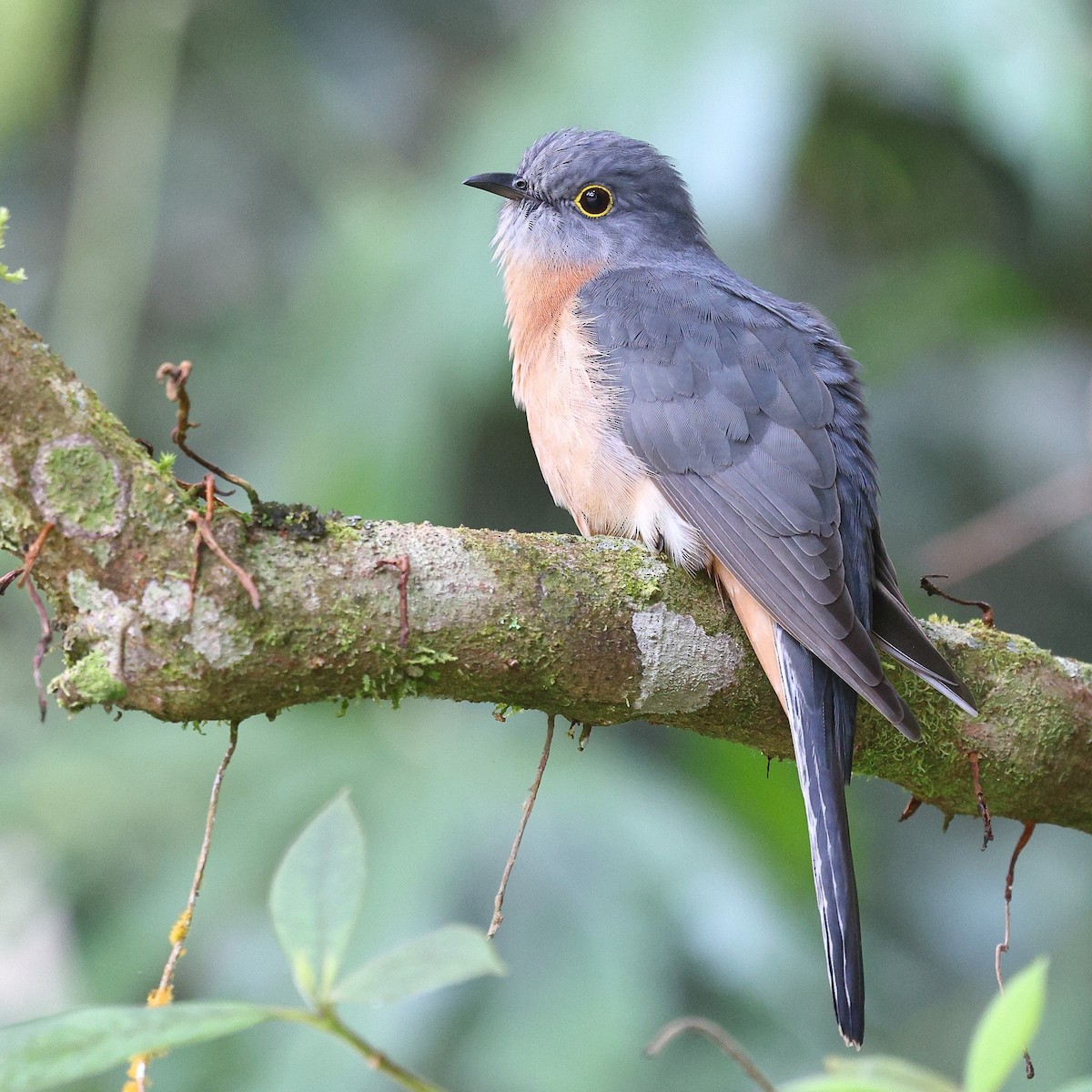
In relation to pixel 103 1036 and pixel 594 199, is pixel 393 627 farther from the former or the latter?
pixel 594 199

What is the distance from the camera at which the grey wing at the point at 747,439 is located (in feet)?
9.29

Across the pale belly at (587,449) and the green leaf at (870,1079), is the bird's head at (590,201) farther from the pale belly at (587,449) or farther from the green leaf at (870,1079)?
the green leaf at (870,1079)

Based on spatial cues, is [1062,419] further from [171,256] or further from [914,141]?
[171,256]

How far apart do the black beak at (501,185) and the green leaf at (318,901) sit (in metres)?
3.34

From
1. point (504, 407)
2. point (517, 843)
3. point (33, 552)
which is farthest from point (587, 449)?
point (504, 407)

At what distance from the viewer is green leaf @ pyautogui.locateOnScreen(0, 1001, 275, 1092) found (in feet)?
3.23

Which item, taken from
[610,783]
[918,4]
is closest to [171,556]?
[610,783]

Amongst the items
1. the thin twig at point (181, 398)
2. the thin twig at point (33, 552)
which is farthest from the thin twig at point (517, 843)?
the thin twig at point (33, 552)

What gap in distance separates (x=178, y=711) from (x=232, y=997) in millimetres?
2147

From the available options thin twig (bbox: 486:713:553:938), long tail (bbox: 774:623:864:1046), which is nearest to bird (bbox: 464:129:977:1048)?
long tail (bbox: 774:623:864:1046)

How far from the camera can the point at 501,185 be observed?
417 cm

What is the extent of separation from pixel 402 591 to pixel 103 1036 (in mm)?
1285

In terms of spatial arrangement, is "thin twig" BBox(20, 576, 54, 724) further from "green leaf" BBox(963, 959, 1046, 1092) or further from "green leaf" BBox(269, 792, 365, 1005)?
"green leaf" BBox(963, 959, 1046, 1092)

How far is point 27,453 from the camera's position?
81.0 inches
